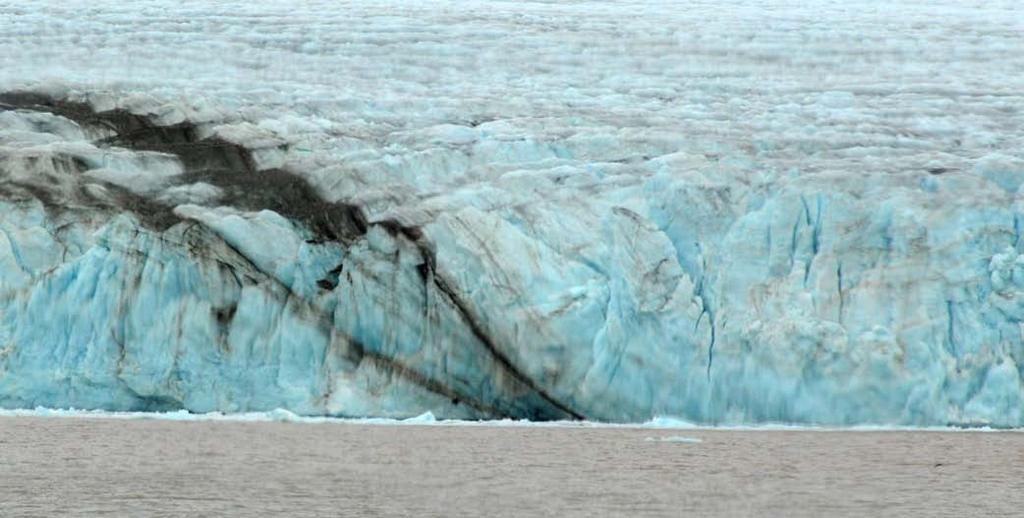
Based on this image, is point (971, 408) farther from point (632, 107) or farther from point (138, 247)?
point (138, 247)

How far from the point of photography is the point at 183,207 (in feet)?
36.8

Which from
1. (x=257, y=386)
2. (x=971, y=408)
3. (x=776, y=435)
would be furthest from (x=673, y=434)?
(x=257, y=386)

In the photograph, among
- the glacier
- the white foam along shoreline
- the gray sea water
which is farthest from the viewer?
the glacier

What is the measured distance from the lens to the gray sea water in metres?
8.70

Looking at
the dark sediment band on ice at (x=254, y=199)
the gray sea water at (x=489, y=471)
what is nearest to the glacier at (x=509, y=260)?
the dark sediment band on ice at (x=254, y=199)

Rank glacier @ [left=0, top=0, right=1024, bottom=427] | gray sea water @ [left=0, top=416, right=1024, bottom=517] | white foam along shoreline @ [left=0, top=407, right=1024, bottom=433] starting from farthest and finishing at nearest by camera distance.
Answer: glacier @ [left=0, top=0, right=1024, bottom=427], white foam along shoreline @ [left=0, top=407, right=1024, bottom=433], gray sea water @ [left=0, top=416, right=1024, bottom=517]

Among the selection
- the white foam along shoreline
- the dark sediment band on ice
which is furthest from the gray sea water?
the dark sediment band on ice

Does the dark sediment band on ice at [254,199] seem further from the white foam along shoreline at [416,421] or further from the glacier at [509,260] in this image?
the white foam along shoreline at [416,421]

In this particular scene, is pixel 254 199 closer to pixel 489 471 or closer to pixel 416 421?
pixel 416 421

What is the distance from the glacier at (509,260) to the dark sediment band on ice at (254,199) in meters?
0.02

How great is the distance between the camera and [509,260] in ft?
35.4

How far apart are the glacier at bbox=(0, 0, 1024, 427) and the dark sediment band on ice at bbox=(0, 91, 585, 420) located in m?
→ 0.02

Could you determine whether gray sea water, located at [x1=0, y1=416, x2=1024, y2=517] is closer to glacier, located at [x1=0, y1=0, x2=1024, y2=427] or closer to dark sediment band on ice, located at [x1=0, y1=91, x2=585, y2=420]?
glacier, located at [x1=0, y1=0, x2=1024, y2=427]

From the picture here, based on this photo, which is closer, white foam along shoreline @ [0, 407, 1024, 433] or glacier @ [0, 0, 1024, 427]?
white foam along shoreline @ [0, 407, 1024, 433]
